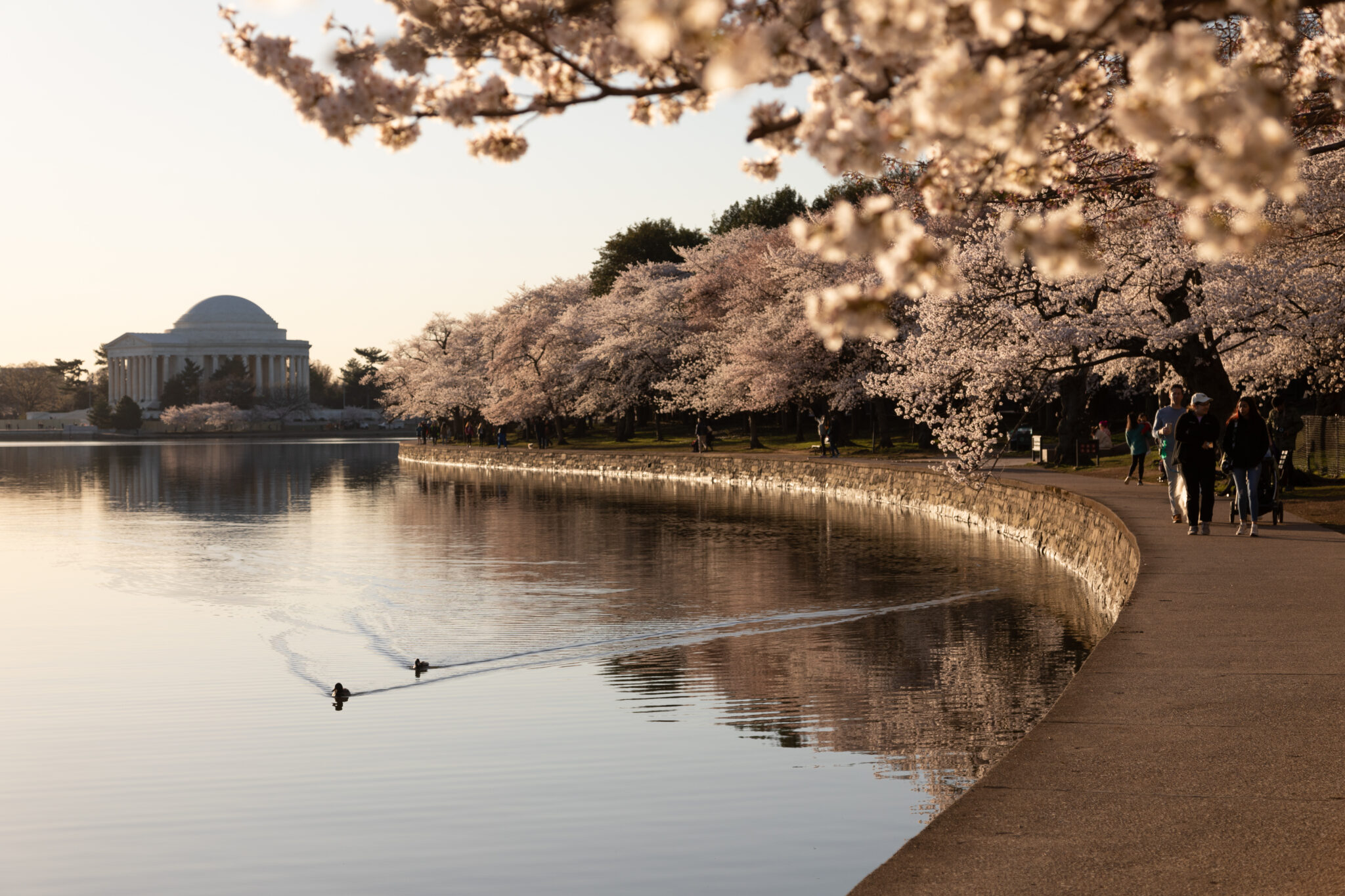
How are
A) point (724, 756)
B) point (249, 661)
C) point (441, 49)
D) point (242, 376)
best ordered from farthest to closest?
point (242, 376) < point (249, 661) < point (724, 756) < point (441, 49)

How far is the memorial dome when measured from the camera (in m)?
191

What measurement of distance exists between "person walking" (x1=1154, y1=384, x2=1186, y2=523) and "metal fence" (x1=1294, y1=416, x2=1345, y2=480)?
29.4ft

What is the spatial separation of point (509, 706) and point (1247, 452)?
10.2 meters

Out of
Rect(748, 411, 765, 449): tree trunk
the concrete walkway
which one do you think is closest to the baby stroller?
the concrete walkway

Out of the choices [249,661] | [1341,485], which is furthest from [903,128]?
[1341,485]

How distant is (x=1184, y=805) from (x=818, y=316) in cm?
334

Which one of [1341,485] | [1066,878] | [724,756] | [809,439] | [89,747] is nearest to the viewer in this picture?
[1066,878]

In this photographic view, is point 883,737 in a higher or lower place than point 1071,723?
lower

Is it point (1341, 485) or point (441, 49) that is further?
point (1341, 485)

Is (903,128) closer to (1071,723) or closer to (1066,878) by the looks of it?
(1066,878)

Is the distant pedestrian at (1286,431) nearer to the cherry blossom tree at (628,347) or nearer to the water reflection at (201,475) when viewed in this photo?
the water reflection at (201,475)

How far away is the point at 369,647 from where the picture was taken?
15.2 meters

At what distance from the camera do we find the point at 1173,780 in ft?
21.2

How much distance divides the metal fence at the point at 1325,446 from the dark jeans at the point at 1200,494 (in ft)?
36.9
